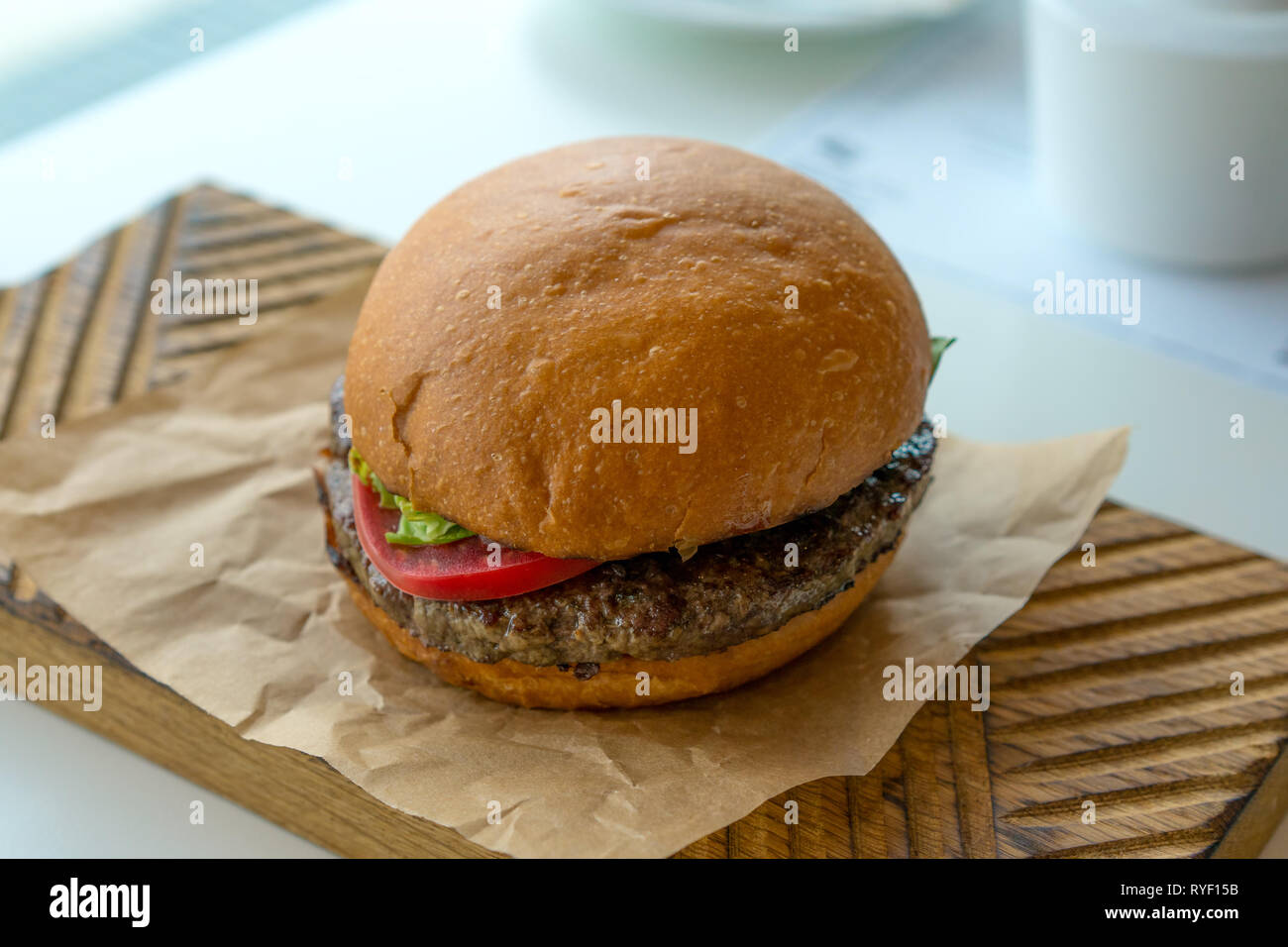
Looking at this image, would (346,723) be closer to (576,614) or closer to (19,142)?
(576,614)

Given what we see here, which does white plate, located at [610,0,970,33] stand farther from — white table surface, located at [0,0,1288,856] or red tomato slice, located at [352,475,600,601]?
red tomato slice, located at [352,475,600,601]

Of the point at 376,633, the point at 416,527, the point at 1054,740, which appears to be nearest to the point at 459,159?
the point at 376,633

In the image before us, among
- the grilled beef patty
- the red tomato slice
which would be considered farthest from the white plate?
the red tomato slice

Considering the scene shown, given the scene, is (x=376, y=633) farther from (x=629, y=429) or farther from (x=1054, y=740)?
(x=1054, y=740)

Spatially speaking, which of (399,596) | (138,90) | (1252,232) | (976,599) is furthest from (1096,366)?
(138,90)

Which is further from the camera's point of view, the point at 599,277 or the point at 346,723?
the point at 346,723

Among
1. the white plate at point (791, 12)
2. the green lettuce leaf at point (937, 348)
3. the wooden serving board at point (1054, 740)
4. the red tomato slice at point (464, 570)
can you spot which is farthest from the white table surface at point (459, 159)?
the green lettuce leaf at point (937, 348)

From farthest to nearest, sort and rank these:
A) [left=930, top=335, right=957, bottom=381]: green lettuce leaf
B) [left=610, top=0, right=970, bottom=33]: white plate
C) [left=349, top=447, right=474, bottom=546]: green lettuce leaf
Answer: [left=610, top=0, right=970, bottom=33]: white plate → [left=930, top=335, right=957, bottom=381]: green lettuce leaf → [left=349, top=447, right=474, bottom=546]: green lettuce leaf

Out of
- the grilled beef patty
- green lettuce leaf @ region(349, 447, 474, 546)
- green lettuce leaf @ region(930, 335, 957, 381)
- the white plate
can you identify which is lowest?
the grilled beef patty
